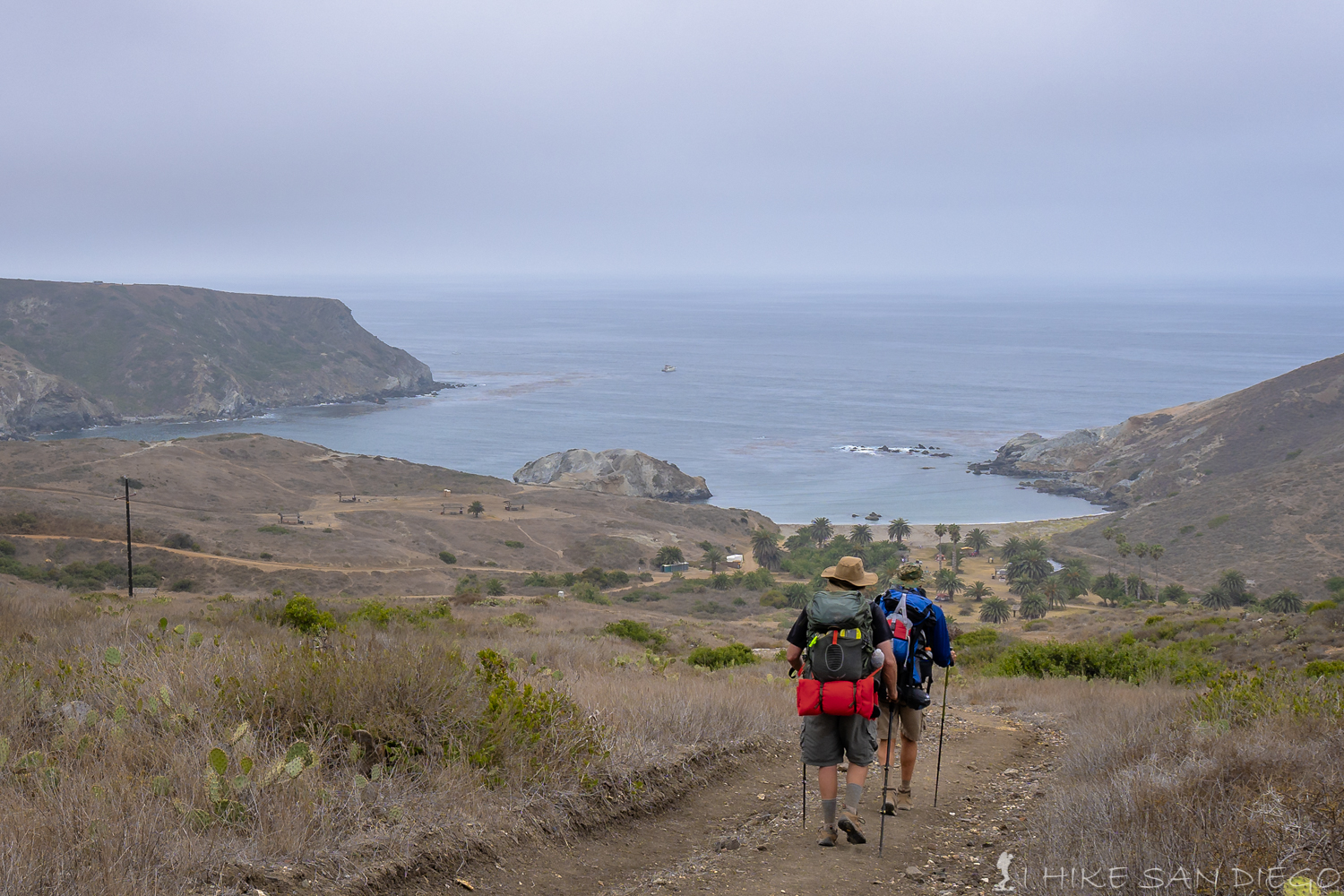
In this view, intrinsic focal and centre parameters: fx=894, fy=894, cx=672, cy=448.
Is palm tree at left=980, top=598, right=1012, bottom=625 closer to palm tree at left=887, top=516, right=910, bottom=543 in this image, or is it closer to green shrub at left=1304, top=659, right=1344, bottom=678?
palm tree at left=887, top=516, right=910, bottom=543

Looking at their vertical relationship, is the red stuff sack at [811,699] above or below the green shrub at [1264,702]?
above

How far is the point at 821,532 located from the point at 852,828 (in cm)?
6533

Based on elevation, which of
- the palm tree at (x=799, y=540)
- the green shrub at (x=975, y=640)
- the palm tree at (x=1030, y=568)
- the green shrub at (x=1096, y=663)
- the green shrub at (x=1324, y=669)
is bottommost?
the palm tree at (x=799, y=540)

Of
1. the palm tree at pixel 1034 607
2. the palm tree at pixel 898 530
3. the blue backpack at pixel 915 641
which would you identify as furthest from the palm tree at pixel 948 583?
the blue backpack at pixel 915 641

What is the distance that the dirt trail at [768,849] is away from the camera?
4.86 m

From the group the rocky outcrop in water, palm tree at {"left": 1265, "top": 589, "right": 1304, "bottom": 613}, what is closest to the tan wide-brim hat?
palm tree at {"left": 1265, "top": 589, "right": 1304, "bottom": 613}

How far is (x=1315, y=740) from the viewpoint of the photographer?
5207 millimetres

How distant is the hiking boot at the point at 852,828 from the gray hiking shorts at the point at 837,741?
326 mm

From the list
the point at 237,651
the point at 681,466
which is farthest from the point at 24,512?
the point at 681,466

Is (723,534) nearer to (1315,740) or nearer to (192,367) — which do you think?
(1315,740)

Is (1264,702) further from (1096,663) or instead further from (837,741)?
(1096,663)

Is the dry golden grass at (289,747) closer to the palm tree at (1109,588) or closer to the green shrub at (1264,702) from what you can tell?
the green shrub at (1264,702)

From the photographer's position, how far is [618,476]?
93.8m

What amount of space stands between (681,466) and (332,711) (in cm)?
9749
